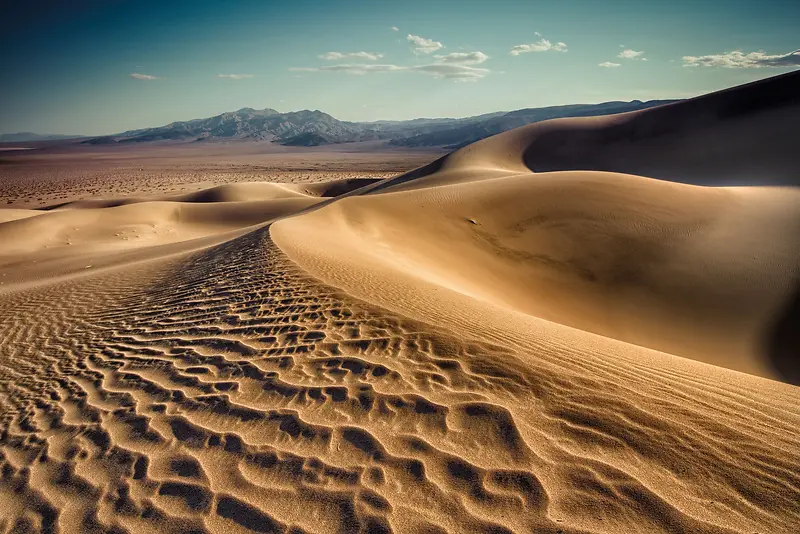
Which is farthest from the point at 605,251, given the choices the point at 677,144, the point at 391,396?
the point at 677,144

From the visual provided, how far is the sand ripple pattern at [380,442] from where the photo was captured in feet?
7.89

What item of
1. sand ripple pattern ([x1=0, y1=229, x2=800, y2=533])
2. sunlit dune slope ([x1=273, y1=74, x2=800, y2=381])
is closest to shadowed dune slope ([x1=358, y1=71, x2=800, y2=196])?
sunlit dune slope ([x1=273, y1=74, x2=800, y2=381])

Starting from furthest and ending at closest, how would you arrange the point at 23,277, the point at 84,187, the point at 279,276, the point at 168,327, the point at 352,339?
the point at 84,187, the point at 23,277, the point at 279,276, the point at 168,327, the point at 352,339

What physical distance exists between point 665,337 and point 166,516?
884 centimetres

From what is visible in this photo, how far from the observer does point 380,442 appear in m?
2.99

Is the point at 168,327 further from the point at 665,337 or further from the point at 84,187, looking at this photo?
the point at 84,187

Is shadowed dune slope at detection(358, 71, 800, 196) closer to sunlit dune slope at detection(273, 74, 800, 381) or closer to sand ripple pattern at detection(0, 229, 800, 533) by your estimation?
sunlit dune slope at detection(273, 74, 800, 381)

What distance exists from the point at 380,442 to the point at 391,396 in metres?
0.53

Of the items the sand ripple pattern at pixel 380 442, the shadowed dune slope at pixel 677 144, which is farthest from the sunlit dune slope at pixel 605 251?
the shadowed dune slope at pixel 677 144

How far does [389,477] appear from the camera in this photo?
2.69 meters

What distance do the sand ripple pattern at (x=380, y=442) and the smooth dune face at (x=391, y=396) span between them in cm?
1

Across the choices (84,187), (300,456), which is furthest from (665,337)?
(84,187)

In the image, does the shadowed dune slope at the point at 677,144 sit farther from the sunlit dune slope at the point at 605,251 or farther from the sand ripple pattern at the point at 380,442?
the sand ripple pattern at the point at 380,442

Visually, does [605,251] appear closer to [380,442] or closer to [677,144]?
[380,442]
